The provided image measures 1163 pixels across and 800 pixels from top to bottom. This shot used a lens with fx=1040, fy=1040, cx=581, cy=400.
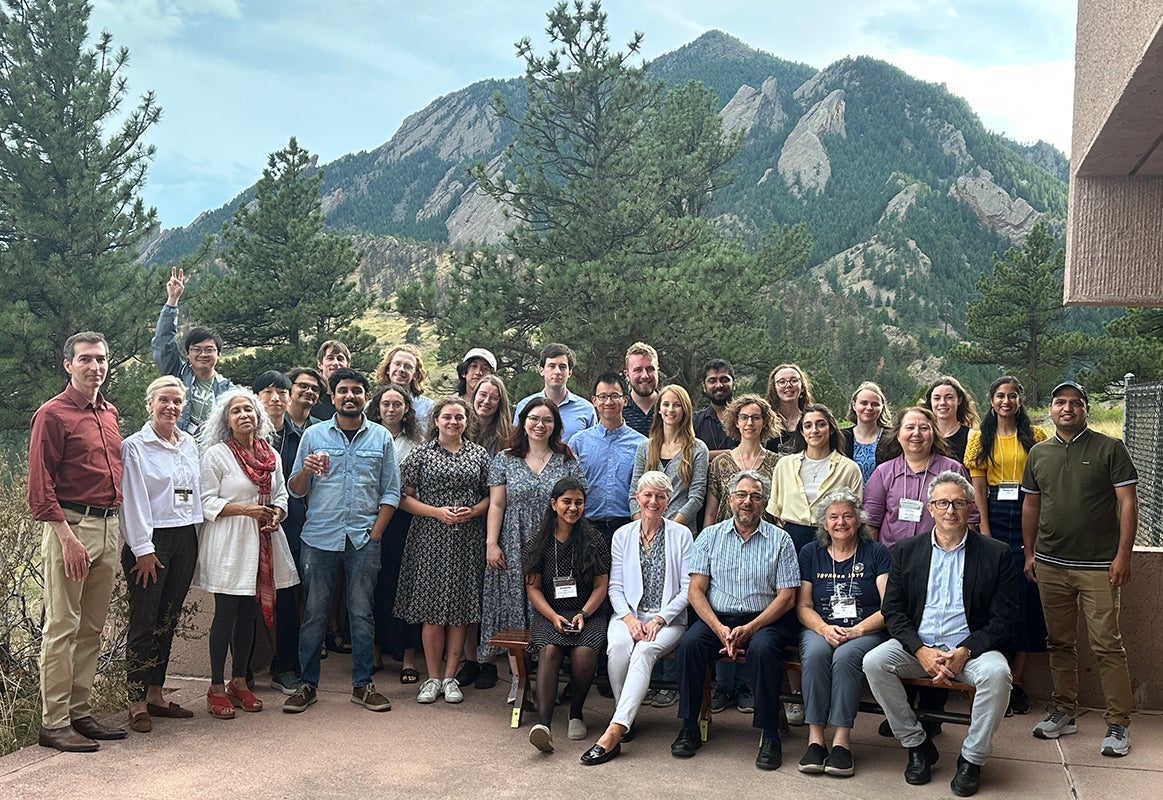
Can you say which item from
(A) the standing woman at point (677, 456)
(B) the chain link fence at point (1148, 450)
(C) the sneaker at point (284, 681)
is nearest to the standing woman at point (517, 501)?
(A) the standing woman at point (677, 456)

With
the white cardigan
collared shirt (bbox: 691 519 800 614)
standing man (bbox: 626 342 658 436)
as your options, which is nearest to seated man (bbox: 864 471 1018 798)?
collared shirt (bbox: 691 519 800 614)

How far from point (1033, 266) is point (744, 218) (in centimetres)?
5436

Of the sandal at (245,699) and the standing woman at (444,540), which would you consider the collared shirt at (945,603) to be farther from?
the sandal at (245,699)

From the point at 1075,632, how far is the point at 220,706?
4109 mm

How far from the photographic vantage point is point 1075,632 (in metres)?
4.94

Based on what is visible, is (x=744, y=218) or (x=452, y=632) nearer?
(x=452, y=632)

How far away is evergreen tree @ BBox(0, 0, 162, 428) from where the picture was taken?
22.8m

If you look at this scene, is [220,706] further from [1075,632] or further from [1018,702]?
[1075,632]

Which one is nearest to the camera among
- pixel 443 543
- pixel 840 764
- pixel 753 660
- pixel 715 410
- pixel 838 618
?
pixel 840 764

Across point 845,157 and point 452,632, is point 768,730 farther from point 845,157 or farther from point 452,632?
point 845,157

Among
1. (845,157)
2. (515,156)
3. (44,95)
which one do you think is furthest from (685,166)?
(845,157)

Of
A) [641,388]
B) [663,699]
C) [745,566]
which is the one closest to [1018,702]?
[745,566]

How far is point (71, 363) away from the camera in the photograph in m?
4.48

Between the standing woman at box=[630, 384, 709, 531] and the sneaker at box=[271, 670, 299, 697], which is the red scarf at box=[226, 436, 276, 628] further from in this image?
the standing woman at box=[630, 384, 709, 531]
